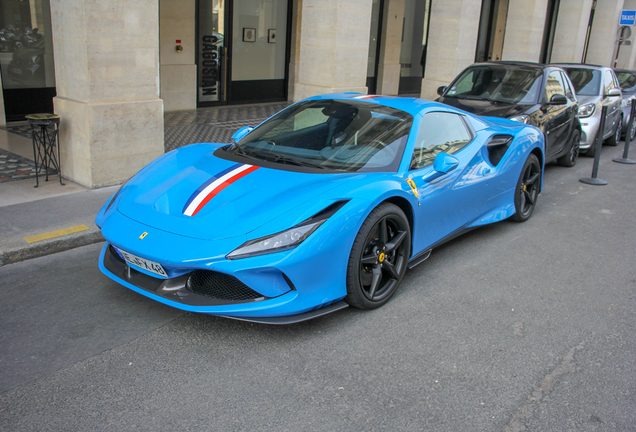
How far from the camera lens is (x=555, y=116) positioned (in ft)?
26.9

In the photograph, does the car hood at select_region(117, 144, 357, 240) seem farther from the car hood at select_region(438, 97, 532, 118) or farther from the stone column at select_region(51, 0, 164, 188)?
the car hood at select_region(438, 97, 532, 118)

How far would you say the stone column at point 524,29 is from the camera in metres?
16.7

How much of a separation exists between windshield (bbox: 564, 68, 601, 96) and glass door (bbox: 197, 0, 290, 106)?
7446mm

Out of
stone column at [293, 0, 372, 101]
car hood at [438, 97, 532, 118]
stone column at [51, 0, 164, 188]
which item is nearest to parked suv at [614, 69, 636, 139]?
car hood at [438, 97, 532, 118]

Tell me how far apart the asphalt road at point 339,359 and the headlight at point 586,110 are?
6.04 meters

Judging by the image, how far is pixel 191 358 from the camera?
327cm

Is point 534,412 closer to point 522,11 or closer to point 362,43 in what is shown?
point 362,43

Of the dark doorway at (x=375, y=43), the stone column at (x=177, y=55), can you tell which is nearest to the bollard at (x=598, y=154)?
the stone column at (x=177, y=55)

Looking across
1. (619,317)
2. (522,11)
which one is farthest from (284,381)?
(522,11)

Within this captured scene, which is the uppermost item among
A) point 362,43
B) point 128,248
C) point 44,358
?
point 362,43

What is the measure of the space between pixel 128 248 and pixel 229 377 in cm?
103

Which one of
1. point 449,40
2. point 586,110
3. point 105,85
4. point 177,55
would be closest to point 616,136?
Answer: point 586,110

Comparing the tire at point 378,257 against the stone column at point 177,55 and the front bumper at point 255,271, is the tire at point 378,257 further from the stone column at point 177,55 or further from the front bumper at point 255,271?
the stone column at point 177,55

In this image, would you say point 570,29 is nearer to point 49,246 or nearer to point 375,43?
point 375,43
